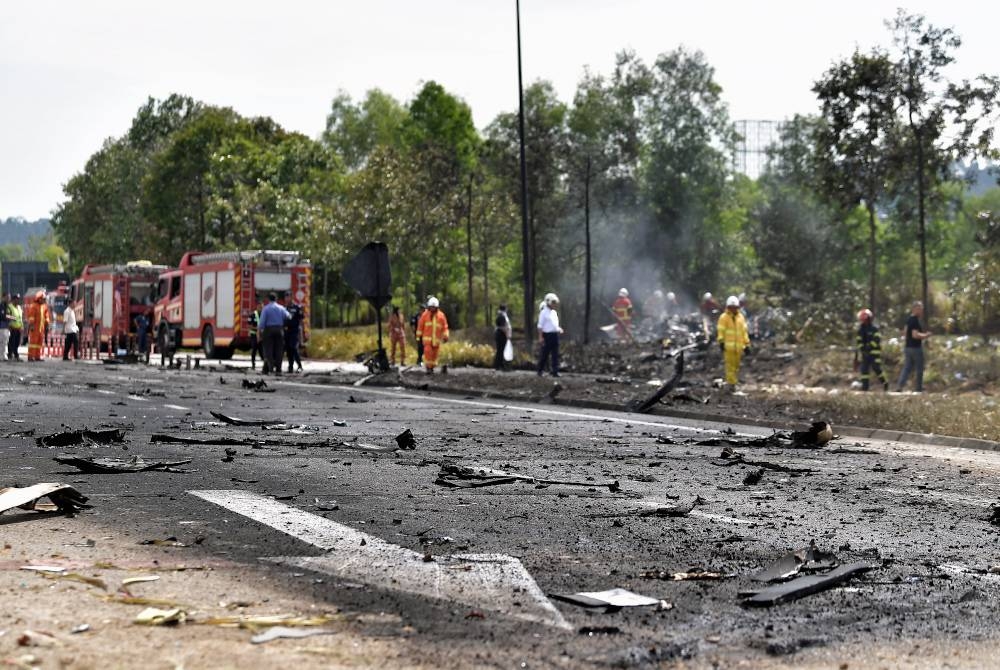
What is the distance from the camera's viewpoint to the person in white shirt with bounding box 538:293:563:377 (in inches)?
1289

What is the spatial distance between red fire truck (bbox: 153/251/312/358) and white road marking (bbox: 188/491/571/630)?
37968 mm

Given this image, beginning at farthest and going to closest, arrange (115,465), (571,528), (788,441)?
(788,441), (115,465), (571,528)

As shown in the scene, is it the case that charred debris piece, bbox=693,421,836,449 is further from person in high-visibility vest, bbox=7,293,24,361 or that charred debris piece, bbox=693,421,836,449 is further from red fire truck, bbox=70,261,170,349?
red fire truck, bbox=70,261,170,349

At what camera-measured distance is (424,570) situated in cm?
688

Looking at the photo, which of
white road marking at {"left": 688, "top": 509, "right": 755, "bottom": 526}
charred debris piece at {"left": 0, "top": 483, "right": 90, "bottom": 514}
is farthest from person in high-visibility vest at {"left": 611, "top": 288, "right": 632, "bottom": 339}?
charred debris piece at {"left": 0, "top": 483, "right": 90, "bottom": 514}

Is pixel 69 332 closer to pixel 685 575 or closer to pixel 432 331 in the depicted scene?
pixel 432 331

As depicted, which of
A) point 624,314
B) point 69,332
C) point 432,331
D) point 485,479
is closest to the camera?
point 485,479

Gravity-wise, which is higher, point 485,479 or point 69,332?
point 69,332

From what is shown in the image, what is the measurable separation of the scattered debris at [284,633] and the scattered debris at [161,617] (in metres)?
0.39

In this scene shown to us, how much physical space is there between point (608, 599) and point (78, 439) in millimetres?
8980

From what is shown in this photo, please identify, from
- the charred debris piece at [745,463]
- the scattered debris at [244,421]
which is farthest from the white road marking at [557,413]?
the scattered debris at [244,421]

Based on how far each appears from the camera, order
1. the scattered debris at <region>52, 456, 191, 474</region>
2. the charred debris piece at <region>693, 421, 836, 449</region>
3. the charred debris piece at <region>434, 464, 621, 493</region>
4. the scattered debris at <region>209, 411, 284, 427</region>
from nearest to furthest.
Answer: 1. the charred debris piece at <region>434, 464, 621, 493</region>
2. the scattered debris at <region>52, 456, 191, 474</region>
3. the charred debris piece at <region>693, 421, 836, 449</region>
4. the scattered debris at <region>209, 411, 284, 427</region>

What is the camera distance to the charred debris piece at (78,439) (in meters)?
13.9

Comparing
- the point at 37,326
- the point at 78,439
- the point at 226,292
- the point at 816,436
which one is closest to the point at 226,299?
the point at 226,292
